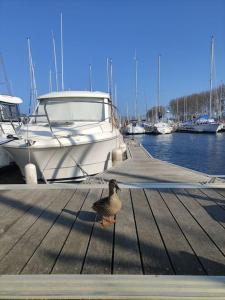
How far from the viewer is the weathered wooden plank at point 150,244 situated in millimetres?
2467

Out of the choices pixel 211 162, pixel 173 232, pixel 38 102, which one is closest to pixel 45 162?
pixel 38 102

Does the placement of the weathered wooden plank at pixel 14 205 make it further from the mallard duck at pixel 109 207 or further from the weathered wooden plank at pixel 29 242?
the mallard duck at pixel 109 207

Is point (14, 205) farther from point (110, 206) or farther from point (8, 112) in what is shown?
point (8, 112)

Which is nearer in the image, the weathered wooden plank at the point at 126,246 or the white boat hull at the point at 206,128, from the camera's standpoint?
the weathered wooden plank at the point at 126,246

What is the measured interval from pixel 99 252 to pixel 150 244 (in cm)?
49

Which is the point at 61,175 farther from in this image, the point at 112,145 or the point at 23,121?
the point at 23,121

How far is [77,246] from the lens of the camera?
9.38 ft

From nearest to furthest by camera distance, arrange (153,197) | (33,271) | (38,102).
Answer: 1. (33,271)
2. (153,197)
3. (38,102)

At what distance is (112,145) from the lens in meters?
10.3

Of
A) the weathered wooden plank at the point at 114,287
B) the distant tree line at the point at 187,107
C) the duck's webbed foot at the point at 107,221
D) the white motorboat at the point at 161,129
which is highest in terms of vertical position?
the distant tree line at the point at 187,107

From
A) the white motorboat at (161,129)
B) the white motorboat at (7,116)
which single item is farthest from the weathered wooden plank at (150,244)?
the white motorboat at (161,129)

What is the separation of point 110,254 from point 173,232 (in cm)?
79

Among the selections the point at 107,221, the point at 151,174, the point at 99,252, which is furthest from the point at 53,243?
the point at 151,174

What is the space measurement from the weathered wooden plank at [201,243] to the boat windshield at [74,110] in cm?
686
